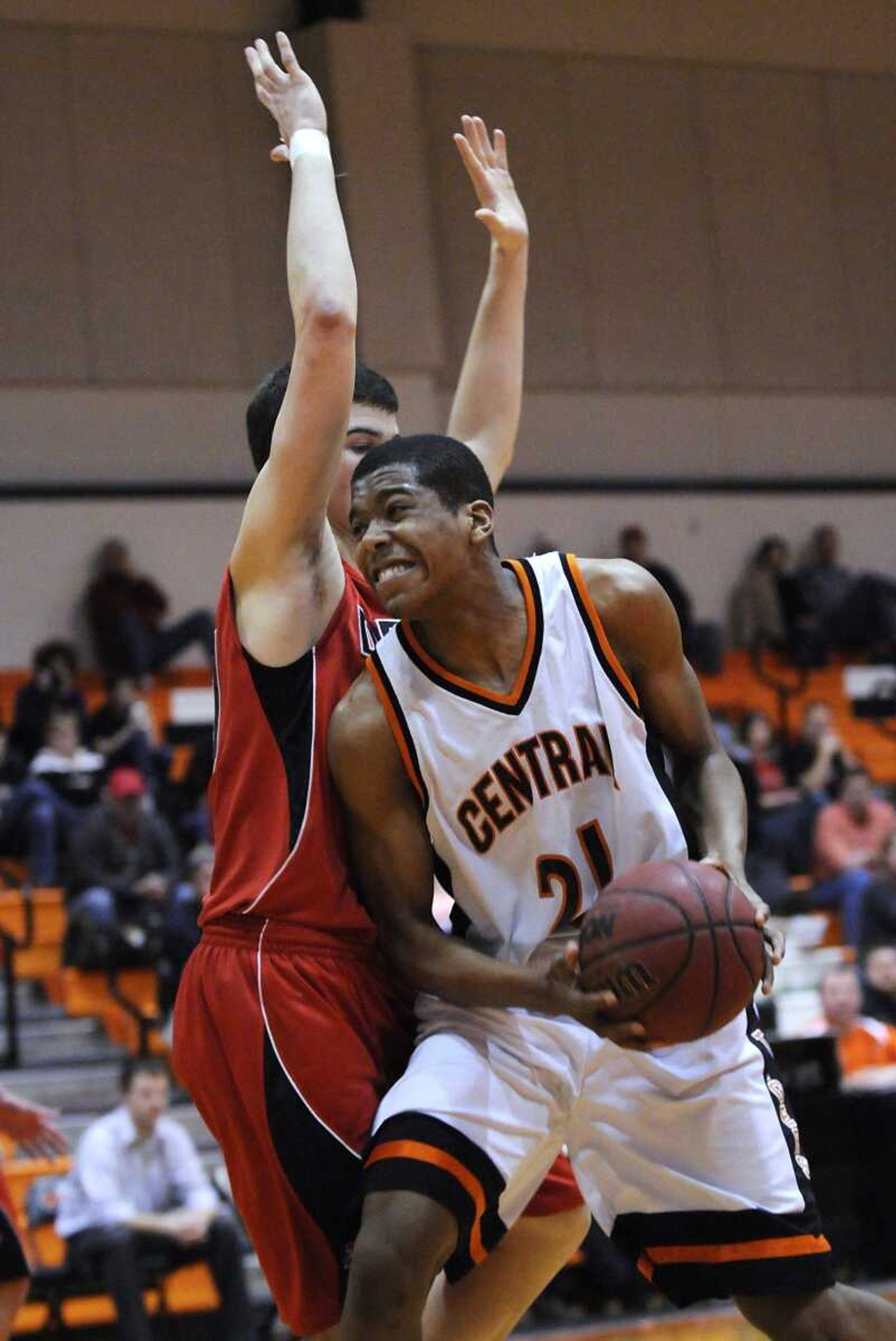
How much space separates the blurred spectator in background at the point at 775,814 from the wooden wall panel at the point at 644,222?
187 inches

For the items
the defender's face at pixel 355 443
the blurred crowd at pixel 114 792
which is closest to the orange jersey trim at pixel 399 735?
the defender's face at pixel 355 443

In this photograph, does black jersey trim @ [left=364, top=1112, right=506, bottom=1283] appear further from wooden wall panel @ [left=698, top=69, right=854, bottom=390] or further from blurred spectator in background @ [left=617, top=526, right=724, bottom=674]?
wooden wall panel @ [left=698, top=69, right=854, bottom=390]

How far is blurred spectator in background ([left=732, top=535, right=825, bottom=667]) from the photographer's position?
1631cm

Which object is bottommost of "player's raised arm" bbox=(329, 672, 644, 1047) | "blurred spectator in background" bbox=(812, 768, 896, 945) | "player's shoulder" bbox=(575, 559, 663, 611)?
"blurred spectator in background" bbox=(812, 768, 896, 945)

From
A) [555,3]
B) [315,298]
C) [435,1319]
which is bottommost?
[435,1319]

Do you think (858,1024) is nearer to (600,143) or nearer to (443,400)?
(443,400)

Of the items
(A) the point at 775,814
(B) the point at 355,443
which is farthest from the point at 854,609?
(B) the point at 355,443

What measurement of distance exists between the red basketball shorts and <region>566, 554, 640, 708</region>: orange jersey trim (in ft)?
2.23

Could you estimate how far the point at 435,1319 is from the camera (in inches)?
150

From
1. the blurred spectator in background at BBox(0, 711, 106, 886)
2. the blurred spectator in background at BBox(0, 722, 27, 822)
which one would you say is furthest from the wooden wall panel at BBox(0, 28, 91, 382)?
the blurred spectator in background at BBox(0, 711, 106, 886)

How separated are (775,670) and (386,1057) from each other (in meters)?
13.2

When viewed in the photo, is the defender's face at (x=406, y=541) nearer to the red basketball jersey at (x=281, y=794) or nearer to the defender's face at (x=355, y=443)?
the red basketball jersey at (x=281, y=794)

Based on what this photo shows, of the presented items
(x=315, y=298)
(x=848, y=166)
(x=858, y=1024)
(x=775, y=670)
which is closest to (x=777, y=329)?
(x=848, y=166)

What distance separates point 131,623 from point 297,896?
36.5 feet
